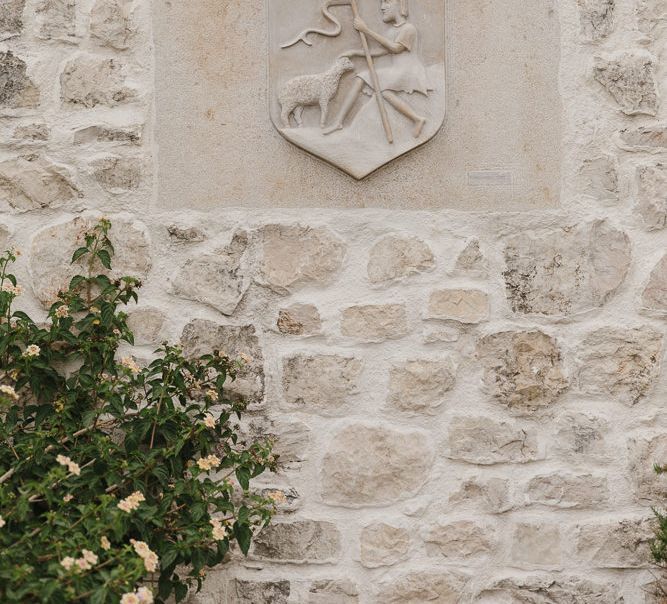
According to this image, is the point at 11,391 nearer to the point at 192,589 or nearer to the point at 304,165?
the point at 192,589

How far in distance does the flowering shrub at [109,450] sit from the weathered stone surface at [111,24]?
0.59 meters

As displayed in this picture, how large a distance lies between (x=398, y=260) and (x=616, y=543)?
1.11m

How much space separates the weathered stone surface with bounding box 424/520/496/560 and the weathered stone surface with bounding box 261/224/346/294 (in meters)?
0.84

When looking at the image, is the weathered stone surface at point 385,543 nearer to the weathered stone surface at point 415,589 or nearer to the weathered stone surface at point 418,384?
the weathered stone surface at point 415,589

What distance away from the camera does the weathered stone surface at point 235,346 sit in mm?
2721

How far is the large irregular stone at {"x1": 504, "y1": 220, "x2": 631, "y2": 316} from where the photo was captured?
277 centimetres

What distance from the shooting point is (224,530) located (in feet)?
7.95

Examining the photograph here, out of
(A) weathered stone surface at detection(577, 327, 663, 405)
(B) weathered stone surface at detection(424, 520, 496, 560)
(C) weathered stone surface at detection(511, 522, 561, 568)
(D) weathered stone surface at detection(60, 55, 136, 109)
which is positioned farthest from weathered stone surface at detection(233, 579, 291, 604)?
(D) weathered stone surface at detection(60, 55, 136, 109)

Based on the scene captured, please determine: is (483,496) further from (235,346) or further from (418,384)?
(235,346)

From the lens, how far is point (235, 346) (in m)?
2.72

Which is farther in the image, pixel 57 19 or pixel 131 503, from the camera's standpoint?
pixel 57 19

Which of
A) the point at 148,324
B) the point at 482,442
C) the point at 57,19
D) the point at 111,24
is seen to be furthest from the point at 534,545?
the point at 57,19

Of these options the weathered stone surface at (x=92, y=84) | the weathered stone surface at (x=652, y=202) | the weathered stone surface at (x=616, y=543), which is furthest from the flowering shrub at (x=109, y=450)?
the weathered stone surface at (x=652, y=202)

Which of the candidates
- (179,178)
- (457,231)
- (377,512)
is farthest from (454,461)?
(179,178)
